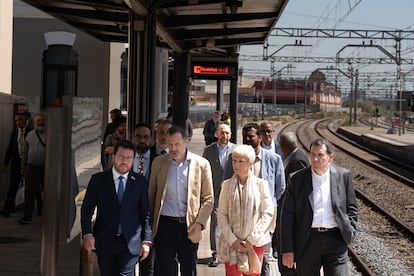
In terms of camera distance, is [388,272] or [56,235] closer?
[56,235]

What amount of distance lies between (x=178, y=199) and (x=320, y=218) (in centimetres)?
119

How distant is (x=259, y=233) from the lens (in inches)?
207

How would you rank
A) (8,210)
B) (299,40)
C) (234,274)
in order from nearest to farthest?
1. (234,274)
2. (8,210)
3. (299,40)

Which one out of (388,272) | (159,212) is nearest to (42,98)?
(388,272)

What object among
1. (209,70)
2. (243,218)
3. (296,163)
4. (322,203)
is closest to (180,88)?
(209,70)

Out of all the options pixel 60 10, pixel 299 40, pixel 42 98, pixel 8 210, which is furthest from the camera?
pixel 299 40

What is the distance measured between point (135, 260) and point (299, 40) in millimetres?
40377

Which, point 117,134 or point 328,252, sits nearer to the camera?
point 328,252

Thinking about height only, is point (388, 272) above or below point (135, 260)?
below

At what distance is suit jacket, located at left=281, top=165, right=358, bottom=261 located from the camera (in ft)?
16.8

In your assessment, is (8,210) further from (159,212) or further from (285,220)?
(285,220)

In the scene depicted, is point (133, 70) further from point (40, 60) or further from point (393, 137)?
point (393, 137)

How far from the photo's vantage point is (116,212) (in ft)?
16.6

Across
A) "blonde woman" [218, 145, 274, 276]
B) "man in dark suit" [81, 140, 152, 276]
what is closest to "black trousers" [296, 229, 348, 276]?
"blonde woman" [218, 145, 274, 276]
